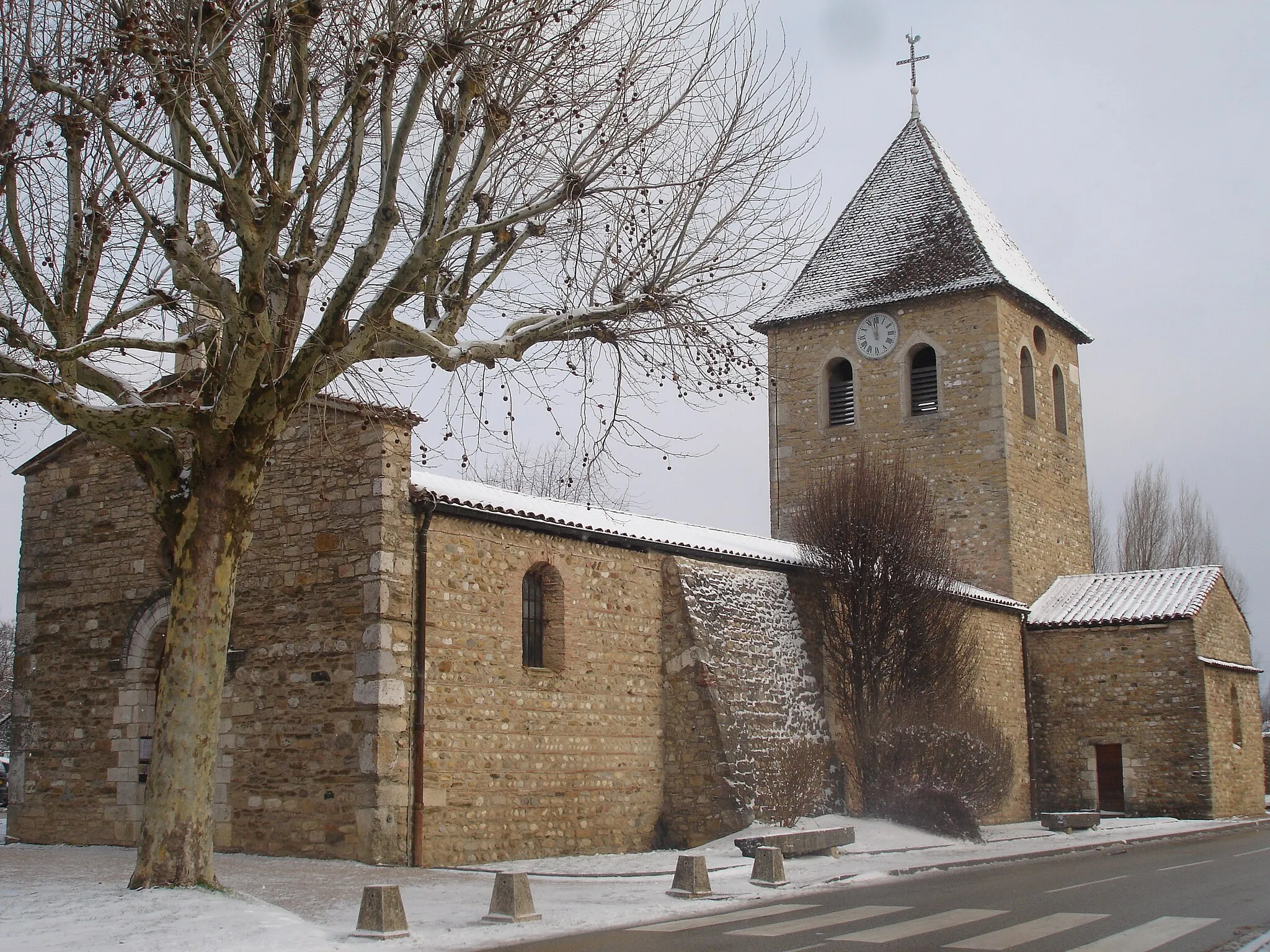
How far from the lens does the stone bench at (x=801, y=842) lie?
14.5 meters

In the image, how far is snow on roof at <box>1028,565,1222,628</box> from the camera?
24.9m

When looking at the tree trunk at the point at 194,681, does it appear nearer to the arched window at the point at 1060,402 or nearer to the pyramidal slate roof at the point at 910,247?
the pyramidal slate roof at the point at 910,247

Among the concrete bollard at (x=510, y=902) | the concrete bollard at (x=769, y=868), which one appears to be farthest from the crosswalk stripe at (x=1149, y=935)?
the concrete bollard at (x=510, y=902)

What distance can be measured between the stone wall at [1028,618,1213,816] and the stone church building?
A: 0.16 feet

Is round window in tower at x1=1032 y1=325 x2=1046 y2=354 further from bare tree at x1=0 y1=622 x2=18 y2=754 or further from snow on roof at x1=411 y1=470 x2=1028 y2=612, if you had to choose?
bare tree at x1=0 y1=622 x2=18 y2=754

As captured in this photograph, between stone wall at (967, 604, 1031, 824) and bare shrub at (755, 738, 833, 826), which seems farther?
stone wall at (967, 604, 1031, 824)

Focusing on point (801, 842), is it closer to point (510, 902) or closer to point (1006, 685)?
point (510, 902)

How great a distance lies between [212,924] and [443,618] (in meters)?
6.00

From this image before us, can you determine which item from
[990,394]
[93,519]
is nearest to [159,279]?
[93,519]

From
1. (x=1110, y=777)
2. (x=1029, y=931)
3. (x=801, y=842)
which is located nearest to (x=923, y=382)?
(x=1110, y=777)

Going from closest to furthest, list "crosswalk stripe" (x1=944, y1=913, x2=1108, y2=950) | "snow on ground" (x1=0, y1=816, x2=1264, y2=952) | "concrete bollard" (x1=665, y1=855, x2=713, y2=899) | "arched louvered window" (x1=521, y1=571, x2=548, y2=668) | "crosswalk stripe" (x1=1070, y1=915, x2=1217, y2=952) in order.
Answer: "crosswalk stripe" (x1=1070, y1=915, x2=1217, y2=952) < "snow on ground" (x1=0, y1=816, x2=1264, y2=952) < "crosswalk stripe" (x1=944, y1=913, x2=1108, y2=950) < "concrete bollard" (x1=665, y1=855, x2=713, y2=899) < "arched louvered window" (x1=521, y1=571, x2=548, y2=668)

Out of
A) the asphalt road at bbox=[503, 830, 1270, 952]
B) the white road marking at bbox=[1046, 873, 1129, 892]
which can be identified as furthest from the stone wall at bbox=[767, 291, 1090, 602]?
the white road marking at bbox=[1046, 873, 1129, 892]

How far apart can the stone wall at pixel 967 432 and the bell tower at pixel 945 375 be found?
0.03 meters

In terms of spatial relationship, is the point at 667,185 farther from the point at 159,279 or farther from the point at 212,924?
the point at 212,924
